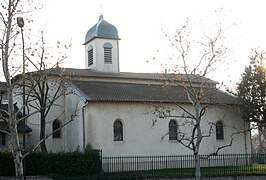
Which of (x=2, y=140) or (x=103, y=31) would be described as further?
(x=103, y=31)

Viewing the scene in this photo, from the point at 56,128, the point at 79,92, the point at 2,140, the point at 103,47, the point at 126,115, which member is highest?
the point at 103,47

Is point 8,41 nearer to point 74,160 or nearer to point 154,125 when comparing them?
point 74,160

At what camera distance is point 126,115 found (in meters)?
36.3

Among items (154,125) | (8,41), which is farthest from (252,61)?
(8,41)

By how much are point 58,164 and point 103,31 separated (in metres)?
18.9

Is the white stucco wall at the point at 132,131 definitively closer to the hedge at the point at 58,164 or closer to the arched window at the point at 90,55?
the hedge at the point at 58,164

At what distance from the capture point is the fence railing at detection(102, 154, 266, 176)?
31.6 m

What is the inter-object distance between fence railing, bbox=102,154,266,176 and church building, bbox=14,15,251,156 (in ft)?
5.69

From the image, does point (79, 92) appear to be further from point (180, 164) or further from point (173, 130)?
point (180, 164)

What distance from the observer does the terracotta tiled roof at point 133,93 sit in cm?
3556

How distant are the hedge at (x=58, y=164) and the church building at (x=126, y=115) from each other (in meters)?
2.96

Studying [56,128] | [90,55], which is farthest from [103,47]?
[56,128]

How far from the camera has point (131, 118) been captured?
36.5m

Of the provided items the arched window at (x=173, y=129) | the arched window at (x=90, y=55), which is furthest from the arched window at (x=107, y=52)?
the arched window at (x=173, y=129)
